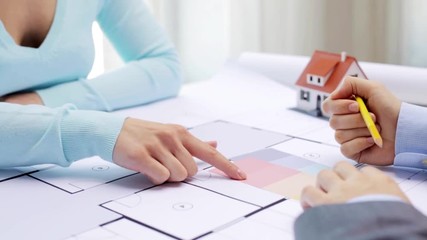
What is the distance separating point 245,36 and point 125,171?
92 cm

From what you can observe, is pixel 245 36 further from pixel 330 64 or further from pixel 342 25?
pixel 330 64

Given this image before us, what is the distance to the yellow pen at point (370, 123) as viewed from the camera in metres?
0.66

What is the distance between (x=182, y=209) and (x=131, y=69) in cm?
53

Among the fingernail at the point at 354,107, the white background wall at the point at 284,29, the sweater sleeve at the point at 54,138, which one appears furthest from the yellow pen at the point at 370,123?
the white background wall at the point at 284,29

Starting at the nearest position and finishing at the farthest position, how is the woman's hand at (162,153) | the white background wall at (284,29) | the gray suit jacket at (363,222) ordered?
1. the gray suit jacket at (363,222)
2. the woman's hand at (162,153)
3. the white background wall at (284,29)

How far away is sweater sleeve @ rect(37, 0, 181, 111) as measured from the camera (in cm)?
96

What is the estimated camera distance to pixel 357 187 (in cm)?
48

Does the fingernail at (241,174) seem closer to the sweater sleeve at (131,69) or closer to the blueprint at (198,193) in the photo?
the blueprint at (198,193)

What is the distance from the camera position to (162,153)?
645mm

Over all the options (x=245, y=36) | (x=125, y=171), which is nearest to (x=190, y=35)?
(x=245, y=36)

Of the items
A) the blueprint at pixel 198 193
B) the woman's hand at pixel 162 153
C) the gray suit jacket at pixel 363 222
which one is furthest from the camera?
the woman's hand at pixel 162 153

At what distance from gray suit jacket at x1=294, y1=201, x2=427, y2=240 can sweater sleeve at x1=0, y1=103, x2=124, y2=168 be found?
12.0 inches

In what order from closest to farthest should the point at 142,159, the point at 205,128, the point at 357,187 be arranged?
1. the point at 357,187
2. the point at 142,159
3. the point at 205,128

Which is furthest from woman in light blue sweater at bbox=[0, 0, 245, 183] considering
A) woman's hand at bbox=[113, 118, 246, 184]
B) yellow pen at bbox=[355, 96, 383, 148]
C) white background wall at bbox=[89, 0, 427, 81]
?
white background wall at bbox=[89, 0, 427, 81]
